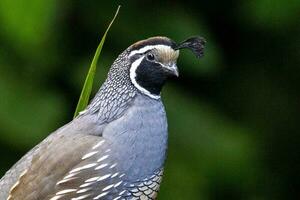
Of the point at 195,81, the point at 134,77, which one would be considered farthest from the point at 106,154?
the point at 195,81

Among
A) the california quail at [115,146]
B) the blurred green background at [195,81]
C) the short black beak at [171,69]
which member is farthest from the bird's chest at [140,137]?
the blurred green background at [195,81]

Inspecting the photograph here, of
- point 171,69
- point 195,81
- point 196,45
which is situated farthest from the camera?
point 195,81

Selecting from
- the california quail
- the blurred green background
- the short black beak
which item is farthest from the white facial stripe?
the blurred green background

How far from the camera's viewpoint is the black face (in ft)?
14.9

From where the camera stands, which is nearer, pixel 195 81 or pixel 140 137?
pixel 140 137

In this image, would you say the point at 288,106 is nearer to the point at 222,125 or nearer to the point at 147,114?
the point at 222,125

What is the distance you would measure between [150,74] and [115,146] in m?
0.29

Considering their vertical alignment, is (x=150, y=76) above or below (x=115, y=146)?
above

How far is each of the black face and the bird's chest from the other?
0.06m

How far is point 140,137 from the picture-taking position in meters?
4.56

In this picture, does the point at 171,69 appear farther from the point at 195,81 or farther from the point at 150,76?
the point at 195,81

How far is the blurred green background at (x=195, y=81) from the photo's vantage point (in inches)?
227

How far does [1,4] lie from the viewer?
5520 mm

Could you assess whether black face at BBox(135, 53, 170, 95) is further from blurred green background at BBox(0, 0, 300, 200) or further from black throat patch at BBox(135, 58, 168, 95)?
blurred green background at BBox(0, 0, 300, 200)
